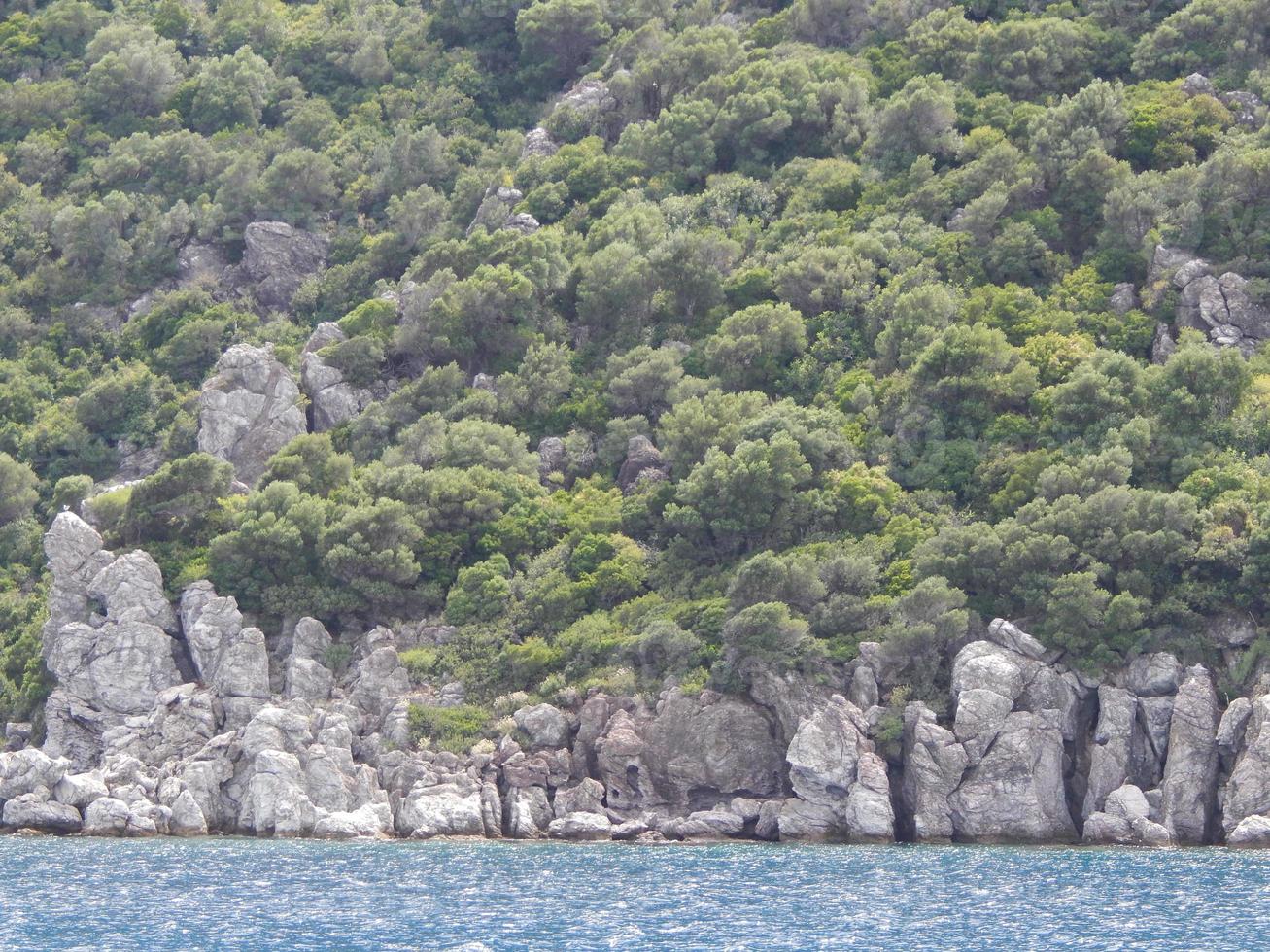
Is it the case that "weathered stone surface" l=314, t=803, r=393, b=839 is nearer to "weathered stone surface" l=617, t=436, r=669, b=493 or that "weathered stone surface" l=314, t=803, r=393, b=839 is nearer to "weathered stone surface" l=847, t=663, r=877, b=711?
"weathered stone surface" l=847, t=663, r=877, b=711

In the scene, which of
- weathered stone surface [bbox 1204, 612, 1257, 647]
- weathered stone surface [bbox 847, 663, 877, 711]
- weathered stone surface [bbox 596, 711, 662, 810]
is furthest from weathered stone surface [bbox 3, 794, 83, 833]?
weathered stone surface [bbox 1204, 612, 1257, 647]

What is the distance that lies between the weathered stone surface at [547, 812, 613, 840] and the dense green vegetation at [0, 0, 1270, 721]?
5342 millimetres

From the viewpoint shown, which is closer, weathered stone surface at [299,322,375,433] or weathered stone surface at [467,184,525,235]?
weathered stone surface at [299,322,375,433]

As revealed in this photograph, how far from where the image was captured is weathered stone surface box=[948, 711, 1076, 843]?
5359cm

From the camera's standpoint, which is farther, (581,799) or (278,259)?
(278,259)

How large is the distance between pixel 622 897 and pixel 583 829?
13.1 m

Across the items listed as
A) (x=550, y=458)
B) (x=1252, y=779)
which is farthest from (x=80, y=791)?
(x=1252, y=779)

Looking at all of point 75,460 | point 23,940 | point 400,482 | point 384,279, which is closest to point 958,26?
point 384,279

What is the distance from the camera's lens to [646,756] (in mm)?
57406

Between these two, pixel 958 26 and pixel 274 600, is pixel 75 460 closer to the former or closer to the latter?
pixel 274 600

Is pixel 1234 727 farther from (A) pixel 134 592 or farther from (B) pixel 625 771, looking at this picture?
(A) pixel 134 592

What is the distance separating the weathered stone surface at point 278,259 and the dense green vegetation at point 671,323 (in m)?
1.39

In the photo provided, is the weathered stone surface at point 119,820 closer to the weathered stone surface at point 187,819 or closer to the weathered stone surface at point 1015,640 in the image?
the weathered stone surface at point 187,819

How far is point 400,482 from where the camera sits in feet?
225
